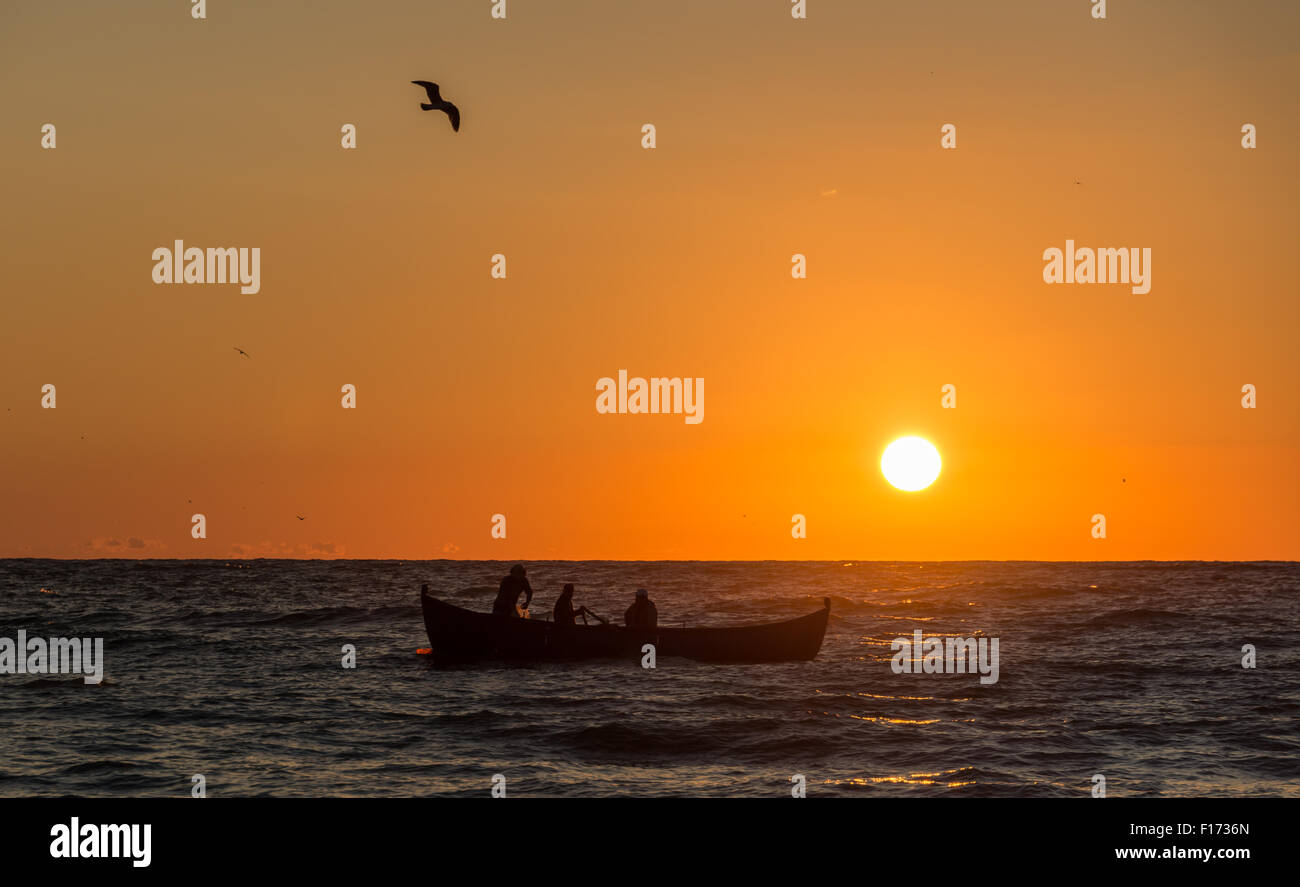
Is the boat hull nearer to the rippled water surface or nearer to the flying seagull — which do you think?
the rippled water surface

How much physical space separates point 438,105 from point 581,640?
14.9 meters

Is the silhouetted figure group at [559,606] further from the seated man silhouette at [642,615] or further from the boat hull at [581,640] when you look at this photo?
the boat hull at [581,640]

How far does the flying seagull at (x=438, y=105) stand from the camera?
61.0 ft

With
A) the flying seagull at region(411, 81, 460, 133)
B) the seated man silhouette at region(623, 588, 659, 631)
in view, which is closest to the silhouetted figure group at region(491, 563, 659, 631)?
the seated man silhouette at region(623, 588, 659, 631)

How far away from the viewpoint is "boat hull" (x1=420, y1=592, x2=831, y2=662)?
95.1 ft

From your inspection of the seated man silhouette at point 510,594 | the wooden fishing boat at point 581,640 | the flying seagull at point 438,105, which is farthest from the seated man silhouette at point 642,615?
the flying seagull at point 438,105

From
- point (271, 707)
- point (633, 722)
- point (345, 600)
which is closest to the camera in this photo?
point (633, 722)

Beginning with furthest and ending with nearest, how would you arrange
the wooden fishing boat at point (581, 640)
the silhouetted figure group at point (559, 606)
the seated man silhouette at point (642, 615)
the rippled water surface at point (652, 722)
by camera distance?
the seated man silhouette at point (642, 615)
the wooden fishing boat at point (581, 640)
the silhouetted figure group at point (559, 606)
the rippled water surface at point (652, 722)

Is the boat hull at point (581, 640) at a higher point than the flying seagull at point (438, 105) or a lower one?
lower

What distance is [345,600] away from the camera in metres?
70.1

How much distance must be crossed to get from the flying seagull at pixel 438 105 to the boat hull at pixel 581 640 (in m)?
13.9
